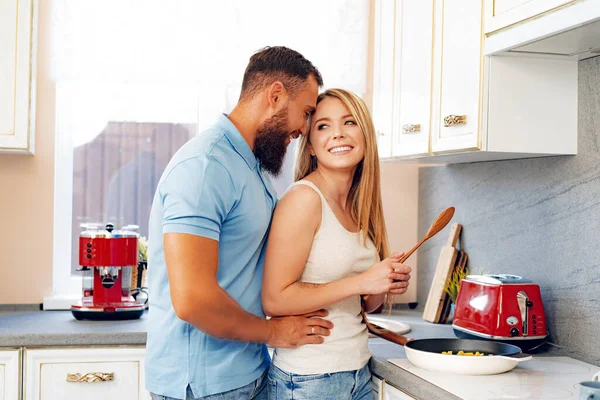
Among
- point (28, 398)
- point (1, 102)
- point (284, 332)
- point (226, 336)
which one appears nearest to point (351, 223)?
point (284, 332)

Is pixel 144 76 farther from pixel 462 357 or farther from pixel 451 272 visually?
pixel 462 357

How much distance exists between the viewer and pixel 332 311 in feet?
6.29

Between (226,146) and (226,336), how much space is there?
43cm

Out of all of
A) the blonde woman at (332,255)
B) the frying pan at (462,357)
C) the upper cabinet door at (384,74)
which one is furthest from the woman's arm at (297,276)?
the upper cabinet door at (384,74)

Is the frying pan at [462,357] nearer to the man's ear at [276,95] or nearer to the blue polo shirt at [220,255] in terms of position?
the blue polo shirt at [220,255]

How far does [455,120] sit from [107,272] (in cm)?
135

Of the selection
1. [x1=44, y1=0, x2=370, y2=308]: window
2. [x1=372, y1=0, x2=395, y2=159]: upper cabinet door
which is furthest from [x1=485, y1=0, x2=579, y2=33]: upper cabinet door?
[x1=44, y1=0, x2=370, y2=308]: window

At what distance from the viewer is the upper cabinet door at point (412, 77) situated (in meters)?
2.43

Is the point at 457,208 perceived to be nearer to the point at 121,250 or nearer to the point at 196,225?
the point at 121,250

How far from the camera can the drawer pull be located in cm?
238

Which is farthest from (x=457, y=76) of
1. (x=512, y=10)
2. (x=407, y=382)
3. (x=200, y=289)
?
(x=200, y=289)

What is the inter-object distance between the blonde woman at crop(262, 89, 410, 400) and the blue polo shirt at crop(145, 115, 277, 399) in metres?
0.08

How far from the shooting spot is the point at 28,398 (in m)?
2.37

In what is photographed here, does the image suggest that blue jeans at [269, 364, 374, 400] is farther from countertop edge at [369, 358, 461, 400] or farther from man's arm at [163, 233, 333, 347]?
man's arm at [163, 233, 333, 347]
